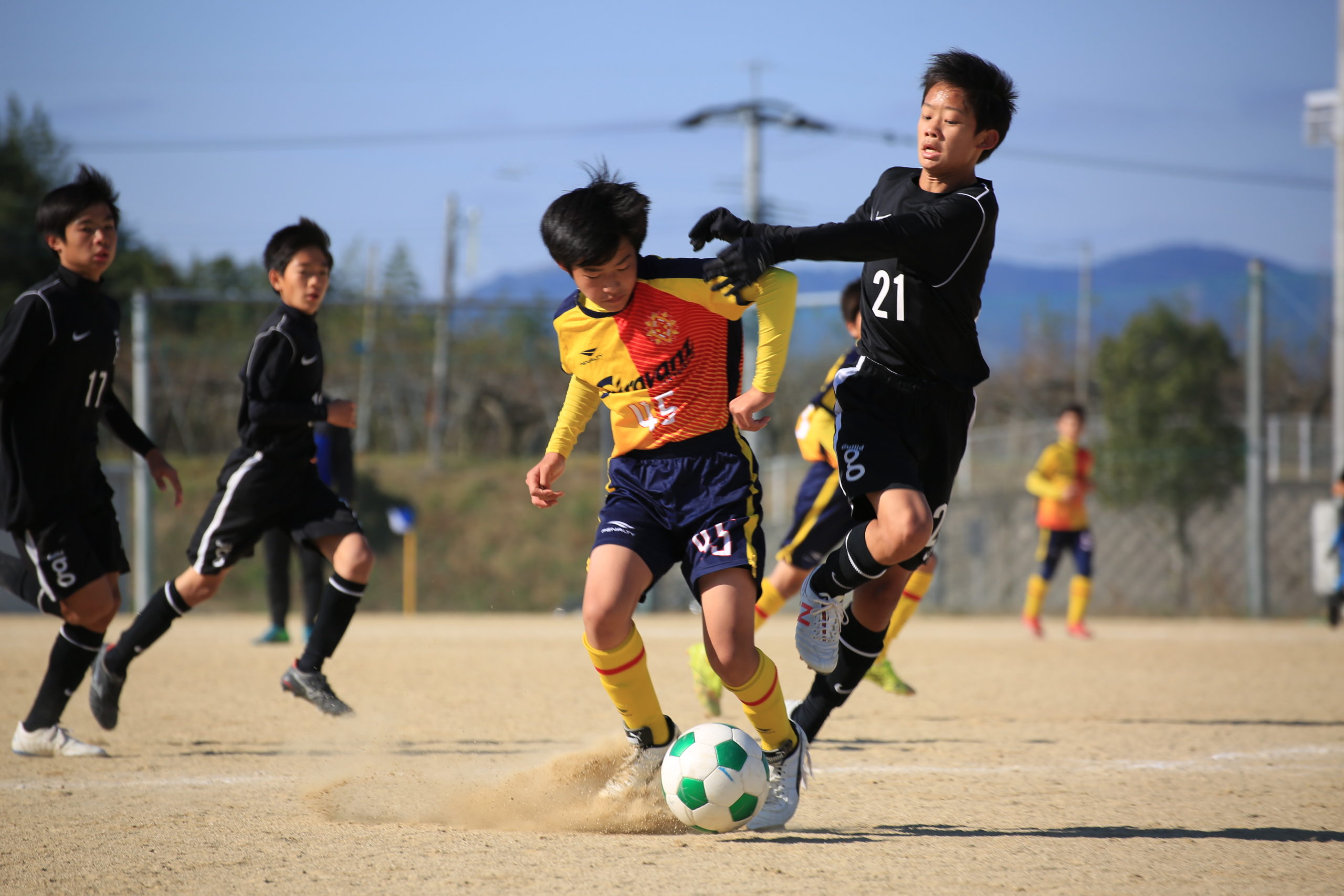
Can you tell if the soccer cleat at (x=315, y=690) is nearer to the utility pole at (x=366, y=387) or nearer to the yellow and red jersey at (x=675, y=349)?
the yellow and red jersey at (x=675, y=349)

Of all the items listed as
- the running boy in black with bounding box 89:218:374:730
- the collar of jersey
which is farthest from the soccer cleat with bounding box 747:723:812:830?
the collar of jersey

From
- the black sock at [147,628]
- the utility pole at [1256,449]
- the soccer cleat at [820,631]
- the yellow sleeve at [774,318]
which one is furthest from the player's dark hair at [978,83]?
the utility pole at [1256,449]

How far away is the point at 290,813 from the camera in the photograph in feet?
11.5

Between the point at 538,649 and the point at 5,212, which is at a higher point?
the point at 5,212

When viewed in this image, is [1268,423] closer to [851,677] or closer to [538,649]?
[538,649]

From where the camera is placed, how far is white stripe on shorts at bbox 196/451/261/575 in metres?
4.93

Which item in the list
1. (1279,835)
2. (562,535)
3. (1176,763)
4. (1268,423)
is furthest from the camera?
(562,535)

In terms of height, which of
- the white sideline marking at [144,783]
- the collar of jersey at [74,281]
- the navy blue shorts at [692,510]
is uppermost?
the collar of jersey at [74,281]

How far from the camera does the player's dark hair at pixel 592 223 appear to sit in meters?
3.26

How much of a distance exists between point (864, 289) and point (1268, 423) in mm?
12104

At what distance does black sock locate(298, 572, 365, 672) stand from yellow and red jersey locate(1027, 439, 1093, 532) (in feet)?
23.1

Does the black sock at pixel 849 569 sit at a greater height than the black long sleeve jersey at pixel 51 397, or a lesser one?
lesser

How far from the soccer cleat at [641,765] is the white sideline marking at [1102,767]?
3.32ft

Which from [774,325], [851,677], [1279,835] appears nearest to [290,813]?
[851,677]
